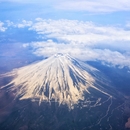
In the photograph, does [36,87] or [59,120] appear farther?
[36,87]

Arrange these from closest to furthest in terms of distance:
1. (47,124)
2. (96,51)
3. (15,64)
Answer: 1. (47,124)
2. (15,64)
3. (96,51)

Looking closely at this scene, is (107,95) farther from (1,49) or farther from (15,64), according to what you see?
(1,49)

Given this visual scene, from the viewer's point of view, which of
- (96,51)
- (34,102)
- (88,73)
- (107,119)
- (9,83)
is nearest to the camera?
(107,119)

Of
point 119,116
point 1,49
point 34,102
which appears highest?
point 1,49

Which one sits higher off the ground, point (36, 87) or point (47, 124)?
point (36, 87)

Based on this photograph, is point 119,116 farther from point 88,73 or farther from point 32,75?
point 32,75

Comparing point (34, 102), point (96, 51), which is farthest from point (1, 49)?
point (34, 102)
